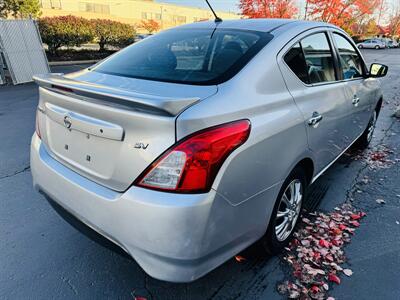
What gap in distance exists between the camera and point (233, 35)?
2.46 meters

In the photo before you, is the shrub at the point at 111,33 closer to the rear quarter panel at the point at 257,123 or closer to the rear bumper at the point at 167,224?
the rear quarter panel at the point at 257,123

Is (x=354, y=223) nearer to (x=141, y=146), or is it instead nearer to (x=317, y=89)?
(x=317, y=89)

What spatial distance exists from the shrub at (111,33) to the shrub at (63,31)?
1.94 feet

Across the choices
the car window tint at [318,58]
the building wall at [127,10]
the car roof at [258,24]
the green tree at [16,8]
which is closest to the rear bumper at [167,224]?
the car window tint at [318,58]

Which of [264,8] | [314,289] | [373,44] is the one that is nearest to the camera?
[314,289]

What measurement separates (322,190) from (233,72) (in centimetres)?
205

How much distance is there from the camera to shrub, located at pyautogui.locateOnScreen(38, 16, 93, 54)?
15.9m

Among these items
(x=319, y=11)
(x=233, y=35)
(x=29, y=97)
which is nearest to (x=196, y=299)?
(x=233, y=35)

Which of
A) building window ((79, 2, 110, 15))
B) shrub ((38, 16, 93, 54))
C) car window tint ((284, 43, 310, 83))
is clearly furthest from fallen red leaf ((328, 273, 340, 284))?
building window ((79, 2, 110, 15))

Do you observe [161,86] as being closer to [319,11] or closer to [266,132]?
[266,132]

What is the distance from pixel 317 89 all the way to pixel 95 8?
61933mm

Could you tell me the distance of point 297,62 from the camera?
2.35 meters

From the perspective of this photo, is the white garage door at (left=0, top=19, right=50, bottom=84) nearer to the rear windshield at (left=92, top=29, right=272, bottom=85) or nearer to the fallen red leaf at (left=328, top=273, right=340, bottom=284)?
the rear windshield at (left=92, top=29, right=272, bottom=85)

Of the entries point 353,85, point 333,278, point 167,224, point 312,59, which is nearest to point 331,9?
point 353,85
